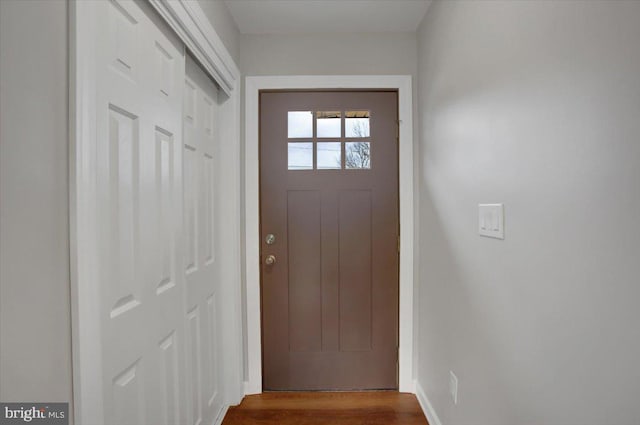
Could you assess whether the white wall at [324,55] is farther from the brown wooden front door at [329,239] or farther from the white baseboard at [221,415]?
the white baseboard at [221,415]

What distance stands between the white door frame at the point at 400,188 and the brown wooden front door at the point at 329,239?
0.05 meters

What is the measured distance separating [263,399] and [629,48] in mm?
2325

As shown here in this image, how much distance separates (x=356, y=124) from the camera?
2.25 m

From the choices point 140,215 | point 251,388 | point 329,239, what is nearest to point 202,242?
point 140,215

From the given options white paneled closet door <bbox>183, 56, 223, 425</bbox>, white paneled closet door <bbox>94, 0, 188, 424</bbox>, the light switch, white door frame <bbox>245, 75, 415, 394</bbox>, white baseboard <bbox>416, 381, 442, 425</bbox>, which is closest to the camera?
white paneled closet door <bbox>94, 0, 188, 424</bbox>

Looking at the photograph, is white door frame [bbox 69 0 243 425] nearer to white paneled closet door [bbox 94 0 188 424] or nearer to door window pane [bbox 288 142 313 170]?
white paneled closet door [bbox 94 0 188 424]

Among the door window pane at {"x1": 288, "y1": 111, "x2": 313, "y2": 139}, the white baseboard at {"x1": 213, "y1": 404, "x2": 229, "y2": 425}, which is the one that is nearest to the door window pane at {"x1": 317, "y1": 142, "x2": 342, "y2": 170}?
the door window pane at {"x1": 288, "y1": 111, "x2": 313, "y2": 139}

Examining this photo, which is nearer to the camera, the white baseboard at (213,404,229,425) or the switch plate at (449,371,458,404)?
the switch plate at (449,371,458,404)

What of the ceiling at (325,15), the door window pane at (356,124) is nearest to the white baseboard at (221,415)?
the door window pane at (356,124)

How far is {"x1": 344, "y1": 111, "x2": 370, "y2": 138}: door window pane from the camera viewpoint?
88.7 inches

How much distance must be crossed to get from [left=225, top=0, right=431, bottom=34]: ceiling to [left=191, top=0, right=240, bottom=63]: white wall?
0.06 metres

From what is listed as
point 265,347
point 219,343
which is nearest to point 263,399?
point 265,347

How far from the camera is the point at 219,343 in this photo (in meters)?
2.04

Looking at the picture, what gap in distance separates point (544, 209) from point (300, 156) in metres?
1.53
